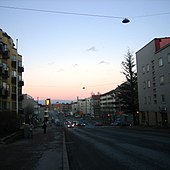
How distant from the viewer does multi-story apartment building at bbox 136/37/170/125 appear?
43000 millimetres

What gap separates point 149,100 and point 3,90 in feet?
86.5

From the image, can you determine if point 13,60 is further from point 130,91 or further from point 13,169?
point 13,169

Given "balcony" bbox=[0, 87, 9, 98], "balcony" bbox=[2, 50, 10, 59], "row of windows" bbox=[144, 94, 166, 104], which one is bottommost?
"row of windows" bbox=[144, 94, 166, 104]

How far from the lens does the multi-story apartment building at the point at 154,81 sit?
43000 mm

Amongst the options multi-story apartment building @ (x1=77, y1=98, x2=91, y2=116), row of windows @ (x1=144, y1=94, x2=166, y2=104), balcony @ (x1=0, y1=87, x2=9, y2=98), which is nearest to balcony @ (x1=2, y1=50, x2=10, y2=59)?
balcony @ (x1=0, y1=87, x2=9, y2=98)

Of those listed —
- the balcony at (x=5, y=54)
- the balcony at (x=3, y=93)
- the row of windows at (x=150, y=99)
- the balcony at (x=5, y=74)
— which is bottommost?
the row of windows at (x=150, y=99)

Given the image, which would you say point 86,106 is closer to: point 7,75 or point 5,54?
point 7,75

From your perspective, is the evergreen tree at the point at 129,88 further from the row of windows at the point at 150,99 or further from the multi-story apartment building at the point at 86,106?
the multi-story apartment building at the point at 86,106

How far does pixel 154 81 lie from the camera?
48125 millimetres

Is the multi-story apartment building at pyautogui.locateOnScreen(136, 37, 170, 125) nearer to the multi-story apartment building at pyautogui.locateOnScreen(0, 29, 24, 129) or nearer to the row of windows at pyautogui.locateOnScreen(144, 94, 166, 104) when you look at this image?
the row of windows at pyautogui.locateOnScreen(144, 94, 166, 104)

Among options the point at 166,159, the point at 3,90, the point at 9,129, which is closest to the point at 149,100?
the point at 3,90

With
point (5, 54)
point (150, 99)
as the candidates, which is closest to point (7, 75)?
point (5, 54)

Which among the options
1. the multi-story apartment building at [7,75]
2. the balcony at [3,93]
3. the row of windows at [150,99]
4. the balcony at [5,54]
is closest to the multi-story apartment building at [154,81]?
the row of windows at [150,99]

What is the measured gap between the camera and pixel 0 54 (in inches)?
1740
